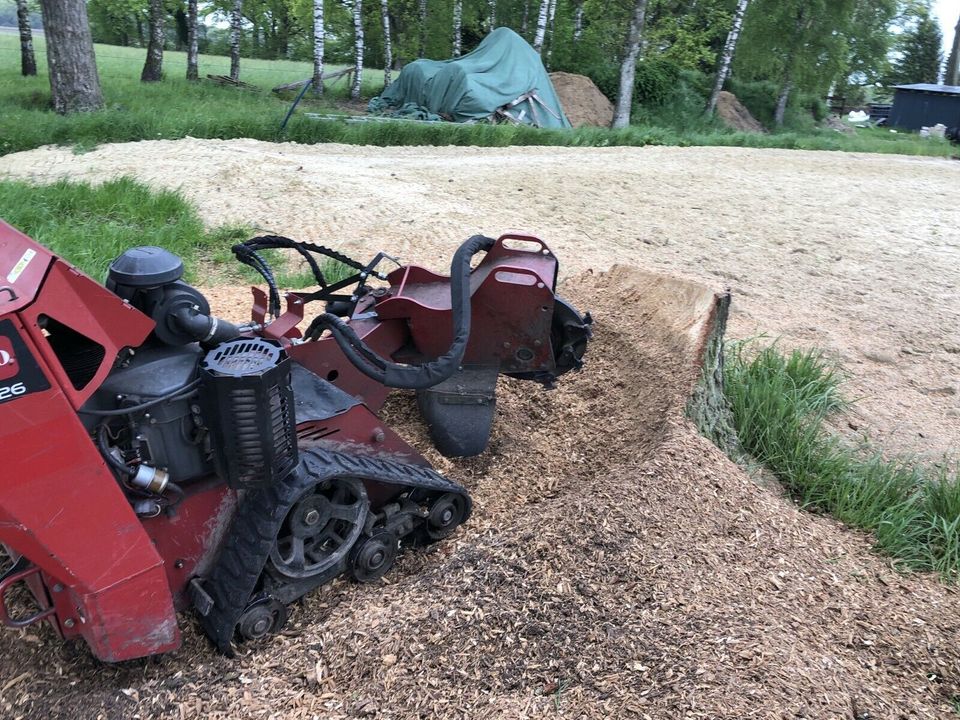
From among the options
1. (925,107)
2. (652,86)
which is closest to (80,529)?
(652,86)

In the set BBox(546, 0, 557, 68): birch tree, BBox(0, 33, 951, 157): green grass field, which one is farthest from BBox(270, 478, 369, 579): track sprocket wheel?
BBox(546, 0, 557, 68): birch tree

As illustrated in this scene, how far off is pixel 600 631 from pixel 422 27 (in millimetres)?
25511

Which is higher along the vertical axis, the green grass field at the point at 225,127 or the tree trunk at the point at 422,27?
the tree trunk at the point at 422,27

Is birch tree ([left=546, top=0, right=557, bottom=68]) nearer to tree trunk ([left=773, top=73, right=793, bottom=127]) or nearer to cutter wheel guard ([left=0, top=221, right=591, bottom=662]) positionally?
tree trunk ([left=773, top=73, right=793, bottom=127])

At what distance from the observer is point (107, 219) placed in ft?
22.7

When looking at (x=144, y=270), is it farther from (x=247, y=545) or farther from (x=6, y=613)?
(x=6, y=613)

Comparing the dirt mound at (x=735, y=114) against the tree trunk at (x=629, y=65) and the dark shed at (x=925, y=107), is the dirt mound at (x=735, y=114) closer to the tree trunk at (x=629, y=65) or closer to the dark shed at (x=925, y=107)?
the tree trunk at (x=629, y=65)

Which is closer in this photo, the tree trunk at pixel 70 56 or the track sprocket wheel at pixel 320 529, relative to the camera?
the track sprocket wheel at pixel 320 529

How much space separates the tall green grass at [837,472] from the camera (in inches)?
131

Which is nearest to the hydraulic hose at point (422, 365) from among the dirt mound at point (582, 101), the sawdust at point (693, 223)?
the sawdust at point (693, 223)

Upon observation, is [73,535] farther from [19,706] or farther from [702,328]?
[702,328]

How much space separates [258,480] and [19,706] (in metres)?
0.88

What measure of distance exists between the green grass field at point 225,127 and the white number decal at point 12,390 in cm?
903

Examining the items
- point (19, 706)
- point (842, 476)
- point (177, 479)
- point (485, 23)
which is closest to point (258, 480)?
point (177, 479)
